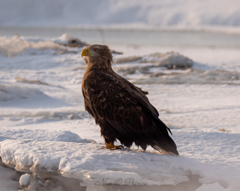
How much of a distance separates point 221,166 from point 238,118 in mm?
2823

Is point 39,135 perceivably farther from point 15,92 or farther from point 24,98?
point 15,92

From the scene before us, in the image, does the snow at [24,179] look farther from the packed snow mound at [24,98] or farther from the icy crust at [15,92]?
the icy crust at [15,92]

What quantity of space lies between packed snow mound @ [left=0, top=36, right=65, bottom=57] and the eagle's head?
10.4 meters

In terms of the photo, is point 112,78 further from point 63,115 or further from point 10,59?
point 10,59

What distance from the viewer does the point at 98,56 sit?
425 cm

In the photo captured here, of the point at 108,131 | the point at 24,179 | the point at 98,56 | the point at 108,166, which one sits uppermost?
the point at 98,56

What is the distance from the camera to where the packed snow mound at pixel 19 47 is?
14.0m

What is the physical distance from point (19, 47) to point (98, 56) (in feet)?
36.7

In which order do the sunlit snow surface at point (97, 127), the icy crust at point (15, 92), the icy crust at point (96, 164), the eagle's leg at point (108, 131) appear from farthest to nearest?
1. the icy crust at point (15, 92)
2. the eagle's leg at point (108, 131)
3. the sunlit snow surface at point (97, 127)
4. the icy crust at point (96, 164)

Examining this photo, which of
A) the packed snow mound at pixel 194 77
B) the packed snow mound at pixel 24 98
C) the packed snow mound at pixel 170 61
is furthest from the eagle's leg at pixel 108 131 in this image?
the packed snow mound at pixel 170 61

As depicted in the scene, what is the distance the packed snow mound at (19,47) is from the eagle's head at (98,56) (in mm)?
10442

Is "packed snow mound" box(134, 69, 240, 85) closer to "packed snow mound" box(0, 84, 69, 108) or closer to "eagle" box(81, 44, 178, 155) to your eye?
"packed snow mound" box(0, 84, 69, 108)

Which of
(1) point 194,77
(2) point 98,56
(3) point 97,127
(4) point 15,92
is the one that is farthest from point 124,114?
(1) point 194,77

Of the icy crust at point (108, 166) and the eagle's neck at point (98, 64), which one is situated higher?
the eagle's neck at point (98, 64)
